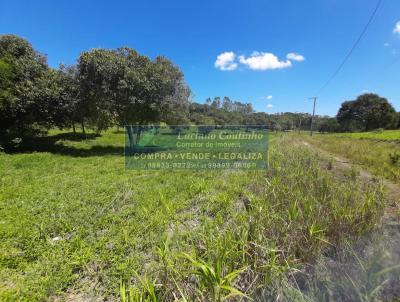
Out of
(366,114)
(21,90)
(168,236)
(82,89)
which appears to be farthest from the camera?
(366,114)

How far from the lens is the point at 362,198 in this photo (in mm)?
4152

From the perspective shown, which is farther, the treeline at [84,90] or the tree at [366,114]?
the tree at [366,114]

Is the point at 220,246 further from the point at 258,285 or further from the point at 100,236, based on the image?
the point at 100,236

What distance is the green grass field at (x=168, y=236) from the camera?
7.83 feet

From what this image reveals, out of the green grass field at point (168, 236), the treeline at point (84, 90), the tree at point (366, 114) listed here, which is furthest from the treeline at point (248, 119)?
the green grass field at point (168, 236)

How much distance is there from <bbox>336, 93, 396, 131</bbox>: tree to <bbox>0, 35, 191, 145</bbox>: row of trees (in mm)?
60686

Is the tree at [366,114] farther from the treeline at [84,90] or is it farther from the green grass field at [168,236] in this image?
the green grass field at [168,236]

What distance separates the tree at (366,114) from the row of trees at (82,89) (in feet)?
199

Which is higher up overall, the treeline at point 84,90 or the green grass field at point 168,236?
the treeline at point 84,90

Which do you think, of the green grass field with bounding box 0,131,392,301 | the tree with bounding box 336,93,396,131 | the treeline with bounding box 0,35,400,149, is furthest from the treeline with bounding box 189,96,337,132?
the green grass field with bounding box 0,131,392,301

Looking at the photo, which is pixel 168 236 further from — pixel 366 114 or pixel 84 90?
pixel 366 114

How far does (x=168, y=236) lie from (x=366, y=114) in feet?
262

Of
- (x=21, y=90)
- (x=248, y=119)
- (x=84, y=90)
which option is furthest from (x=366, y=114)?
(x=21, y=90)

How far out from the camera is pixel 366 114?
65000mm
